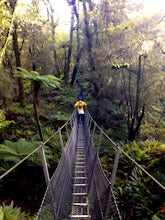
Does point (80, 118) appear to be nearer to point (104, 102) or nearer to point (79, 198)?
point (104, 102)

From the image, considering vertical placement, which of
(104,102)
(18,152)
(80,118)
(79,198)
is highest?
(104,102)

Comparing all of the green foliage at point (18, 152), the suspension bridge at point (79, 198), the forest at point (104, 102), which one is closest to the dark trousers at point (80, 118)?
the forest at point (104, 102)

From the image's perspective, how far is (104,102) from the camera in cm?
967

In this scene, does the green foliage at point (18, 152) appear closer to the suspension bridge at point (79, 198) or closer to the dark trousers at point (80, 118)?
the suspension bridge at point (79, 198)

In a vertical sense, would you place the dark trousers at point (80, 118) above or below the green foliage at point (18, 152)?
above

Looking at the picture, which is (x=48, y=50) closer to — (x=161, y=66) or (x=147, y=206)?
(x=161, y=66)

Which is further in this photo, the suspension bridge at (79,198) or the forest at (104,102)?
the forest at (104,102)

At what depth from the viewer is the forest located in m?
4.22

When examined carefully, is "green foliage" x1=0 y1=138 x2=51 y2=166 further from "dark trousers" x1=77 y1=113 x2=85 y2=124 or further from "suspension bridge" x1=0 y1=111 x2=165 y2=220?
"dark trousers" x1=77 y1=113 x2=85 y2=124

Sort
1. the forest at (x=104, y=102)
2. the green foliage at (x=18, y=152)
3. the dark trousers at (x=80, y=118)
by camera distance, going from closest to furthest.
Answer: the forest at (x=104, y=102)
the green foliage at (x=18, y=152)
the dark trousers at (x=80, y=118)

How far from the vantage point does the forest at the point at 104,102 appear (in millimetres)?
4219

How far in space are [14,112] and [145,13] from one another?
225 inches

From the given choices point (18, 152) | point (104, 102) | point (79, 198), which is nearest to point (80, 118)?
point (104, 102)

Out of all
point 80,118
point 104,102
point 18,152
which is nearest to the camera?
point 18,152
